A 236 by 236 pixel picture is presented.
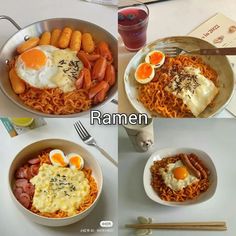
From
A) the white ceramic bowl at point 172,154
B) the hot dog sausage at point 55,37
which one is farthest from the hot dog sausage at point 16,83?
the white ceramic bowl at point 172,154

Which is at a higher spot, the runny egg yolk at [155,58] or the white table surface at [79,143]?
the runny egg yolk at [155,58]

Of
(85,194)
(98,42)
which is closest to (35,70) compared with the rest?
(98,42)

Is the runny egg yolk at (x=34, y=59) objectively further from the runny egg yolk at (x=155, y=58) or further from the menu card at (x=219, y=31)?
the menu card at (x=219, y=31)

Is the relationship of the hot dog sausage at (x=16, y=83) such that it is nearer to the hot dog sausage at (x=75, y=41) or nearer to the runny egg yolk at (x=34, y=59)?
the runny egg yolk at (x=34, y=59)

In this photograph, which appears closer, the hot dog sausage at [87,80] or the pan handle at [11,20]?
the hot dog sausage at [87,80]

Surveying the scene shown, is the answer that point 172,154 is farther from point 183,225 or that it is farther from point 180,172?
point 183,225

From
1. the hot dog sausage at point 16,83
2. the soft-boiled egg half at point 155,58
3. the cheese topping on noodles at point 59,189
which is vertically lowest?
the cheese topping on noodles at point 59,189

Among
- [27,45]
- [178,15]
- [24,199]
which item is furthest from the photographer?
[178,15]

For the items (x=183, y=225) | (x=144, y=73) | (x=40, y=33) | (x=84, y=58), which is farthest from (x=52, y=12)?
(x=183, y=225)
